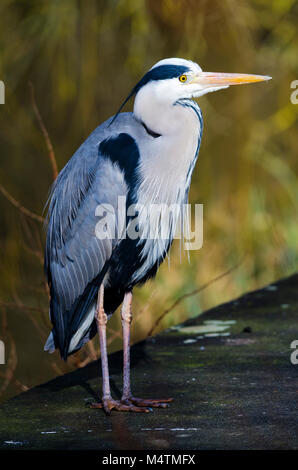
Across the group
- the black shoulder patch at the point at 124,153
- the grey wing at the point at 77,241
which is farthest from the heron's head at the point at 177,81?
the grey wing at the point at 77,241

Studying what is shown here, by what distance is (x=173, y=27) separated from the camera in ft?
29.8

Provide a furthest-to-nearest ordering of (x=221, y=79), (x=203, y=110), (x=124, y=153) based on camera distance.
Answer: (x=203, y=110) → (x=221, y=79) → (x=124, y=153)

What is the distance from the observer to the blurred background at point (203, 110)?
818 centimetres

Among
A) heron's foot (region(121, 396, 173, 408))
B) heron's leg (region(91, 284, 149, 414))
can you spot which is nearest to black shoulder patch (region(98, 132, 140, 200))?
heron's leg (region(91, 284, 149, 414))

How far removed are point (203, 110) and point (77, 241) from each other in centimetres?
616

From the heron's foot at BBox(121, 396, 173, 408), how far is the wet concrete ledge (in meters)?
0.03

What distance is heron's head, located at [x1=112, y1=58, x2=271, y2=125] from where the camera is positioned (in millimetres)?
3797

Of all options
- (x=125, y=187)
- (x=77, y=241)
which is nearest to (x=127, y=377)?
(x=77, y=241)

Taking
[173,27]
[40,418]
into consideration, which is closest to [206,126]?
[173,27]

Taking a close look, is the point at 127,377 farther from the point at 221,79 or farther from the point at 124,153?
the point at 221,79

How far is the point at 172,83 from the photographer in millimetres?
3807

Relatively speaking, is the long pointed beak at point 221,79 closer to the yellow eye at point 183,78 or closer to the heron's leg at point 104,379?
the yellow eye at point 183,78

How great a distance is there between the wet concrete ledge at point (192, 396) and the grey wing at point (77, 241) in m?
0.36
